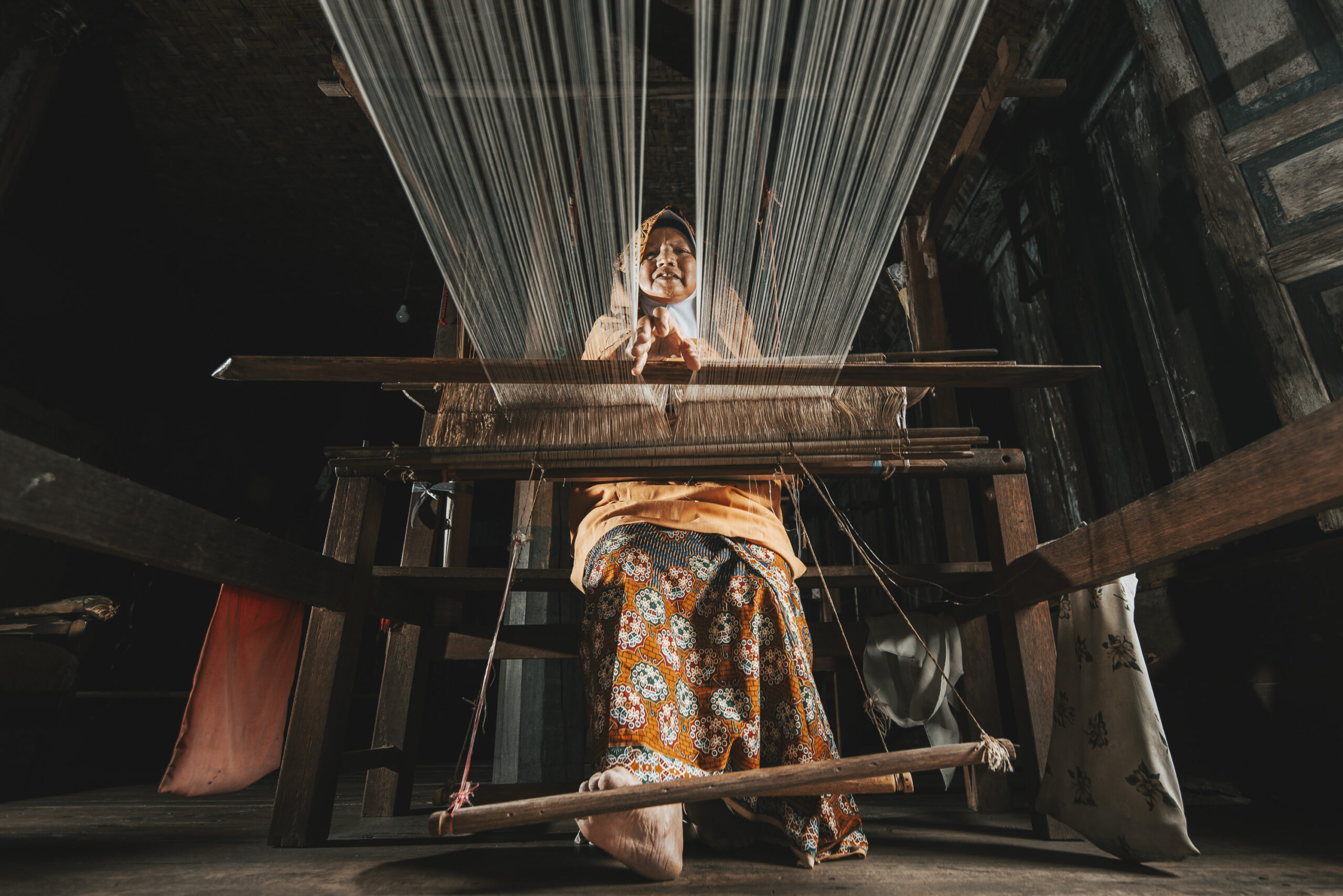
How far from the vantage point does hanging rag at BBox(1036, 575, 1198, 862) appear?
1304 mm

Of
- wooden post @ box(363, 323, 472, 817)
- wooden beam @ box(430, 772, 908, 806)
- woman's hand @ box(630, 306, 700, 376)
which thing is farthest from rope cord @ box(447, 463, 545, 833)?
wooden post @ box(363, 323, 472, 817)

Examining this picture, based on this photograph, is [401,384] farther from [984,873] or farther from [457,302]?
[984,873]

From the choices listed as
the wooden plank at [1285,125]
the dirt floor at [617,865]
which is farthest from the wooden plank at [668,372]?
the wooden plank at [1285,125]

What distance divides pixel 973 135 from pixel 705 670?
97.4 inches

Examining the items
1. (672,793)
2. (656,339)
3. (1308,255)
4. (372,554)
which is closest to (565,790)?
(672,793)

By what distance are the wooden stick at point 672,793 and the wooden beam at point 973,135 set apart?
8.07 ft

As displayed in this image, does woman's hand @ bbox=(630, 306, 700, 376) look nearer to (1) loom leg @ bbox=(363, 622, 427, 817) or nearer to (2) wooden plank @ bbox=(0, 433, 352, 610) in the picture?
(2) wooden plank @ bbox=(0, 433, 352, 610)

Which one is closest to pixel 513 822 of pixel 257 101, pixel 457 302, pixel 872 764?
pixel 872 764

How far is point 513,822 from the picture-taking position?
3.68ft

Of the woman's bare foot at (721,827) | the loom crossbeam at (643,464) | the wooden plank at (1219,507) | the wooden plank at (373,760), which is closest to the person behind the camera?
the wooden plank at (1219,507)

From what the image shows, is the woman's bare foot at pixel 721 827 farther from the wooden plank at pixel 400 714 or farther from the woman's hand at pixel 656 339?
the wooden plank at pixel 400 714

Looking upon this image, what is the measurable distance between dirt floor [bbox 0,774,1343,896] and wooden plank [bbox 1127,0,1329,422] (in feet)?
3.79

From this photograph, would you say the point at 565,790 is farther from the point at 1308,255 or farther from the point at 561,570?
the point at 1308,255

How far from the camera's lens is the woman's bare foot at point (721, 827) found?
1.54 meters
